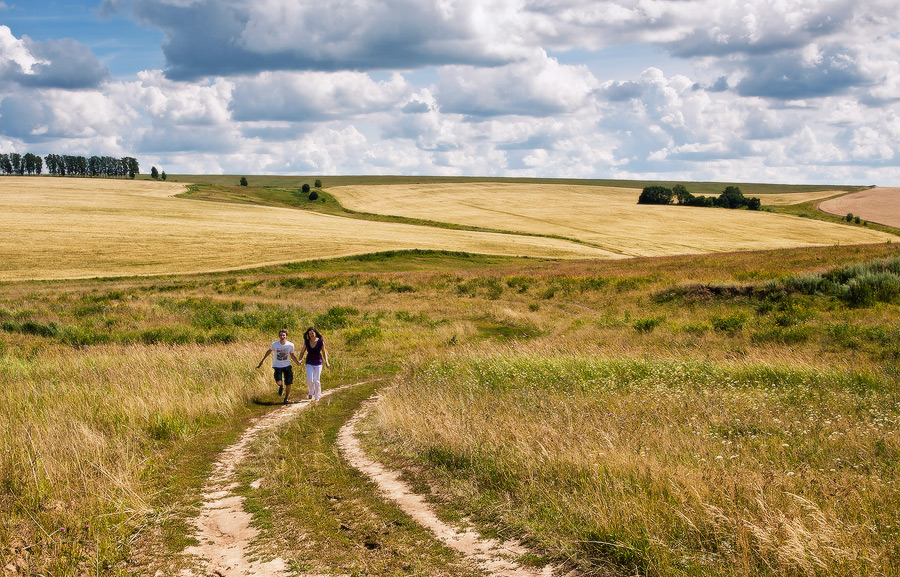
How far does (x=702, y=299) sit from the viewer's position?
2752 cm

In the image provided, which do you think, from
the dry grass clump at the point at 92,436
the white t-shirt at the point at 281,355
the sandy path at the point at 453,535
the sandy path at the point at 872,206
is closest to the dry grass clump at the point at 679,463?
the sandy path at the point at 453,535

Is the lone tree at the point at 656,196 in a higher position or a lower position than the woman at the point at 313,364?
higher

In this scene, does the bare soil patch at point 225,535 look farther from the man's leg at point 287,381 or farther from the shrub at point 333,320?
the shrub at point 333,320

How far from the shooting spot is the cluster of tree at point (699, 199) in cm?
11506

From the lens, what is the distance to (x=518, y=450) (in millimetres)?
8000

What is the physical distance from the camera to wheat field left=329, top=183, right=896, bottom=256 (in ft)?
239

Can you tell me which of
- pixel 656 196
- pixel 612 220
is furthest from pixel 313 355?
pixel 656 196

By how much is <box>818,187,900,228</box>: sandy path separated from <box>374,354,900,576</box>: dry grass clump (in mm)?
96920

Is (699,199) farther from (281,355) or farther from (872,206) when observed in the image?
(281,355)

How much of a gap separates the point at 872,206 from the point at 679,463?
415 feet

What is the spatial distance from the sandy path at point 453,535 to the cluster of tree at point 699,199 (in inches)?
4627

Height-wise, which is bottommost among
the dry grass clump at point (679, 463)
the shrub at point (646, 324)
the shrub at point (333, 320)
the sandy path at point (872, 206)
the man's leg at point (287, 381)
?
the shrub at point (333, 320)

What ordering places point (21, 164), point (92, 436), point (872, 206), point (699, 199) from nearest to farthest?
point (92, 436) → point (872, 206) → point (699, 199) → point (21, 164)

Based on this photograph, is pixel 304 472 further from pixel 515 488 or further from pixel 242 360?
pixel 242 360
